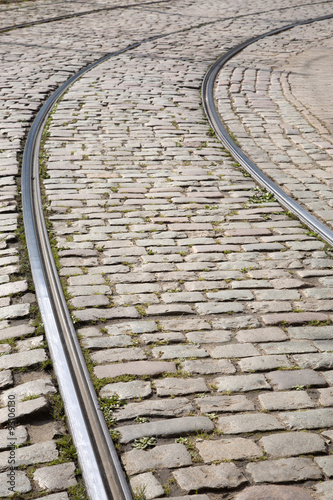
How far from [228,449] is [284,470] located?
0.23 m

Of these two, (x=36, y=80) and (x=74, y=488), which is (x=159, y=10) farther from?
(x=74, y=488)

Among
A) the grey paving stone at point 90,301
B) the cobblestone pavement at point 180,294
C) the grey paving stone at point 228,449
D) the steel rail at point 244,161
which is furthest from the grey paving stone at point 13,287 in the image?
the steel rail at point 244,161

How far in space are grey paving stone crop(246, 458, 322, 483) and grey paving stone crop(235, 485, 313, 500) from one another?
4 cm

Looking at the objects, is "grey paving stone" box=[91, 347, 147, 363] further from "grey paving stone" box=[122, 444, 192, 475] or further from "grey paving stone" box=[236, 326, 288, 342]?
"grey paving stone" box=[122, 444, 192, 475]

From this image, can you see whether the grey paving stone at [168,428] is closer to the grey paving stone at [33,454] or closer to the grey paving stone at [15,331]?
the grey paving stone at [33,454]

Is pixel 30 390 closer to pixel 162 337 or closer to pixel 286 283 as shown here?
pixel 162 337

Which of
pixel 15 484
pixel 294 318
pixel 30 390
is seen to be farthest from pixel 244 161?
pixel 15 484

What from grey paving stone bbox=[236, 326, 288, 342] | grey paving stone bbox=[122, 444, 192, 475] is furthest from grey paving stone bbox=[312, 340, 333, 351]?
grey paving stone bbox=[122, 444, 192, 475]

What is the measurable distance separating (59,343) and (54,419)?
0.54 meters

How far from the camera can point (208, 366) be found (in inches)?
115

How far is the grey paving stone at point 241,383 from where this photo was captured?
276cm

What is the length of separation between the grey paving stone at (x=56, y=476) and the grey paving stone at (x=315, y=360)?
125cm

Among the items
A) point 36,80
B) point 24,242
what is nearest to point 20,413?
point 24,242

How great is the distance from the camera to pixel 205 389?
8.99 ft
